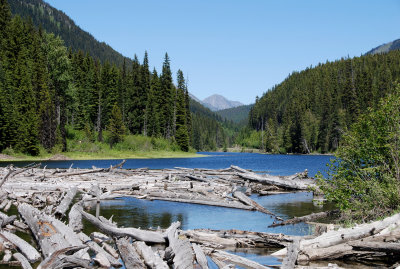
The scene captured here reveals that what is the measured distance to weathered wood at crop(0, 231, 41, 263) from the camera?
10484 mm

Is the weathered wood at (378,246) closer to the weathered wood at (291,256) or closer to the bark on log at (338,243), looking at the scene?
the bark on log at (338,243)

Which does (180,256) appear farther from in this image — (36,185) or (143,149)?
(143,149)

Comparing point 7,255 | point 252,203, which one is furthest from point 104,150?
point 7,255

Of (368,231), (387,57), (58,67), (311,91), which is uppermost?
(387,57)

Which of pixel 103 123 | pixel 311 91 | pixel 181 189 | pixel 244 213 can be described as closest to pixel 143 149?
pixel 103 123

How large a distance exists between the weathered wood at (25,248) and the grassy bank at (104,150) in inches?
1973

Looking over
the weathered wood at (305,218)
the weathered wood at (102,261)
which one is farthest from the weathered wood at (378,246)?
the weathered wood at (102,261)

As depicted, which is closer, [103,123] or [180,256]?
[180,256]

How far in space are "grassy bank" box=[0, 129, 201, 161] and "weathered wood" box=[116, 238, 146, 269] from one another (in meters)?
53.2

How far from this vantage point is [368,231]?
10.5 metres

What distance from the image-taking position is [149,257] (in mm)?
9641

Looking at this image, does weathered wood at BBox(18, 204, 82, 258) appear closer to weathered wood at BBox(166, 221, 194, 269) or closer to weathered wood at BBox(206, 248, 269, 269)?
weathered wood at BBox(166, 221, 194, 269)

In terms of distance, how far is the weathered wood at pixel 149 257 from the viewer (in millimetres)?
9117

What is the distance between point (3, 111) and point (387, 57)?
199796 mm
